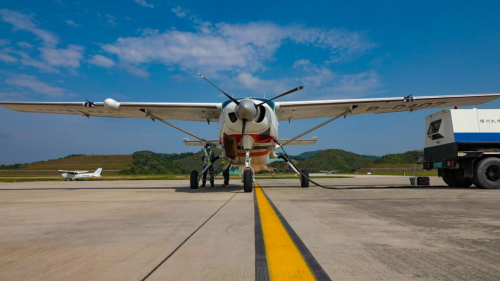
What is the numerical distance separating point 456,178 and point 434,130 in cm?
225

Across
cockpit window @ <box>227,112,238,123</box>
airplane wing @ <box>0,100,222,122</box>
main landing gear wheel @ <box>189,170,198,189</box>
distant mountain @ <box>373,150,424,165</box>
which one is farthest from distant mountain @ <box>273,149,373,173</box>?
cockpit window @ <box>227,112,238,123</box>

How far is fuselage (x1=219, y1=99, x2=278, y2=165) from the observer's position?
9922 millimetres

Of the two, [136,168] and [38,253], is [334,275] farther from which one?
[136,168]

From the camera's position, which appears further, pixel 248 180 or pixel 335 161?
pixel 335 161

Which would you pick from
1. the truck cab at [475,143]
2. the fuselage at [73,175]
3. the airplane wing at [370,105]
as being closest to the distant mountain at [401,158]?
the fuselage at [73,175]

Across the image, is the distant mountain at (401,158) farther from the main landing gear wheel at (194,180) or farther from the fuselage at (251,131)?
the main landing gear wheel at (194,180)

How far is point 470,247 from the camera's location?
8.45 feet

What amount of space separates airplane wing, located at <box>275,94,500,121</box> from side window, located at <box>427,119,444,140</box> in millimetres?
1419

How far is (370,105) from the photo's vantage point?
42.4 feet

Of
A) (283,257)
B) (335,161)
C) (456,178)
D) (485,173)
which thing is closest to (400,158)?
(335,161)

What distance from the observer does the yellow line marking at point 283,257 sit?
1935 millimetres

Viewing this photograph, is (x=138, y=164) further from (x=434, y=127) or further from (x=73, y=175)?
(x=434, y=127)

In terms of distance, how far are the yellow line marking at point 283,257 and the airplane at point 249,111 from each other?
20.1ft

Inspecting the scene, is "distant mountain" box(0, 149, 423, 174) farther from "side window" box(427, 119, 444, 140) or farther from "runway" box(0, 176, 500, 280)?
"runway" box(0, 176, 500, 280)
